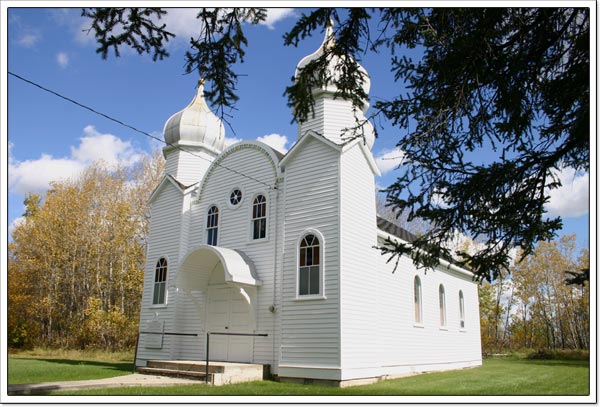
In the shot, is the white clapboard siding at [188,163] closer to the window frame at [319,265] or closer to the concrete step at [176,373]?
the window frame at [319,265]

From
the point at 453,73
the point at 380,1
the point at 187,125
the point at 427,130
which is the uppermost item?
the point at 187,125

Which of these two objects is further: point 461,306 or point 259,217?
point 461,306

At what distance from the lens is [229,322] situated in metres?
13.2

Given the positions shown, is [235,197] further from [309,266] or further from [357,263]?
[357,263]

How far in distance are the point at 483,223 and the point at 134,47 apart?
451 cm

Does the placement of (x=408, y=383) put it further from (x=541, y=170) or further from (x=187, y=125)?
(x=187, y=125)

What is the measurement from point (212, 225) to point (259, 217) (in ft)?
→ 6.30

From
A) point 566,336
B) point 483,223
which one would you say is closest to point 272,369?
point 483,223

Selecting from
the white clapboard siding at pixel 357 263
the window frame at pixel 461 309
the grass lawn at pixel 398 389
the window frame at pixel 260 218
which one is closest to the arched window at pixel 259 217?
the window frame at pixel 260 218

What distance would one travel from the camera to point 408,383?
11.6 meters

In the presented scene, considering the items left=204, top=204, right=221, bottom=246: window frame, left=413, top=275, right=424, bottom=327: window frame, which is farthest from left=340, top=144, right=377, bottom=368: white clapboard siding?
left=204, top=204, right=221, bottom=246: window frame

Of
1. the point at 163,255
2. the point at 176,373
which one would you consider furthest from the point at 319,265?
the point at 163,255

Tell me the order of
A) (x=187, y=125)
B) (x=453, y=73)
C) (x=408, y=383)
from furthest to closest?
(x=187, y=125) → (x=408, y=383) → (x=453, y=73)

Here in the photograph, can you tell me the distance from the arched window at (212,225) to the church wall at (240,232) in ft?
0.44
